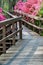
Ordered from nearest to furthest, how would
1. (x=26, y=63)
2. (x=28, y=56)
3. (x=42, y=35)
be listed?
(x=26, y=63) < (x=28, y=56) < (x=42, y=35)

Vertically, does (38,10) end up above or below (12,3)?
above

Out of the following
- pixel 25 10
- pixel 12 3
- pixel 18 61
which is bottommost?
pixel 12 3

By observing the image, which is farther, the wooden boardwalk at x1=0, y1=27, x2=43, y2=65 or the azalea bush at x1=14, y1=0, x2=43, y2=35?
the azalea bush at x1=14, y1=0, x2=43, y2=35

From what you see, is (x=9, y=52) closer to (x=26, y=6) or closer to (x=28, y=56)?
(x=28, y=56)

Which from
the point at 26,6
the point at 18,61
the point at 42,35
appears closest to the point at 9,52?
the point at 18,61

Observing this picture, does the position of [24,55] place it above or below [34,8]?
above

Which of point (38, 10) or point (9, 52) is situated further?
point (38, 10)

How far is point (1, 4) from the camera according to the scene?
32.0 m

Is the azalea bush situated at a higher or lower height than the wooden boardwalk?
lower

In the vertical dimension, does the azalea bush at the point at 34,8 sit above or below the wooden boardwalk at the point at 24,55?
below

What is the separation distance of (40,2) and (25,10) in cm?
344

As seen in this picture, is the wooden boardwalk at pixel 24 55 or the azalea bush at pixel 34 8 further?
the azalea bush at pixel 34 8

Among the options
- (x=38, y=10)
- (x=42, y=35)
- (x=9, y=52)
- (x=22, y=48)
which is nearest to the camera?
(x=9, y=52)

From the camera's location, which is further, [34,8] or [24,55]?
[34,8]
